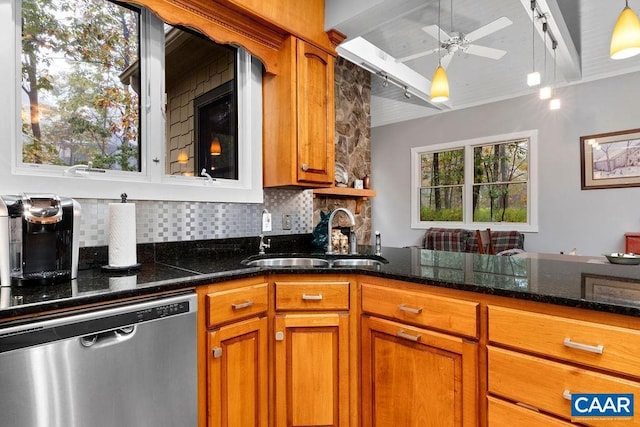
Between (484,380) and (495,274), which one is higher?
(495,274)

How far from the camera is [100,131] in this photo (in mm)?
1842

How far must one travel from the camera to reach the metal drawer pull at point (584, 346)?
1.02 metres

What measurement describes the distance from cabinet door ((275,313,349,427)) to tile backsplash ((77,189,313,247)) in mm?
833

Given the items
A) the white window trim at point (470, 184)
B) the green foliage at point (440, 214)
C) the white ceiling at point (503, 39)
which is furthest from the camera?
the green foliage at point (440, 214)

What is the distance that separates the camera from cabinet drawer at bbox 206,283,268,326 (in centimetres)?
144

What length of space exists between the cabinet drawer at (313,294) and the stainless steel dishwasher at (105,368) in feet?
1.42

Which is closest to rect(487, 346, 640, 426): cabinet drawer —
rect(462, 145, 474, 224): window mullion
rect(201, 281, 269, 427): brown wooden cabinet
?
rect(201, 281, 269, 427): brown wooden cabinet

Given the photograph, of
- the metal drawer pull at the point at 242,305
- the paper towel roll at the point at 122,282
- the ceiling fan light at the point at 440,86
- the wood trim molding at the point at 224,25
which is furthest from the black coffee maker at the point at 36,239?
the ceiling fan light at the point at 440,86

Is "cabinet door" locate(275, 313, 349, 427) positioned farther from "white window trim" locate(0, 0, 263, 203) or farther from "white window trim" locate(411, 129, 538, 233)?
"white window trim" locate(411, 129, 538, 233)

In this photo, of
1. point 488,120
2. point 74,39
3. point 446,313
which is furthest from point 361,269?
point 488,120

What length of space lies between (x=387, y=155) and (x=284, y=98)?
159 inches

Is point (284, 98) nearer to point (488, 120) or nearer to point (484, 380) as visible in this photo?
point (484, 380)

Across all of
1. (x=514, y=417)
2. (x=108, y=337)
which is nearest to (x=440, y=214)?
(x=514, y=417)

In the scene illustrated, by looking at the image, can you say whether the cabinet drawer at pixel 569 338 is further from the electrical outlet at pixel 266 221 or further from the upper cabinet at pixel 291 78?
the electrical outlet at pixel 266 221
